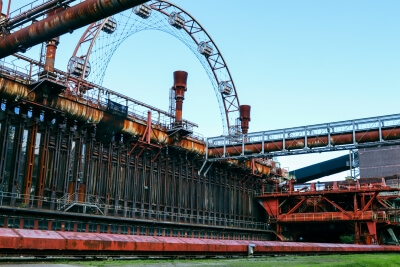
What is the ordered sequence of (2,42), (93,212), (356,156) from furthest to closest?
(356,156)
(93,212)
(2,42)

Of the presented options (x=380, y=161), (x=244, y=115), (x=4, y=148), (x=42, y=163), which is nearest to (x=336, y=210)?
(x=244, y=115)

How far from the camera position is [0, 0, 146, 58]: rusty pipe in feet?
73.6

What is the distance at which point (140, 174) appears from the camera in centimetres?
4791

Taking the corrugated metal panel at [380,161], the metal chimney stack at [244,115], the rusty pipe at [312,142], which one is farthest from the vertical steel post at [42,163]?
the corrugated metal panel at [380,161]

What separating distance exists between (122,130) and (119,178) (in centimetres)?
476

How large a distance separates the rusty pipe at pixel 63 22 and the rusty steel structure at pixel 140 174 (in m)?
0.08

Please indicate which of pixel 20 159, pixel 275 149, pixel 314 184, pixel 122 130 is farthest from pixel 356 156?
pixel 20 159

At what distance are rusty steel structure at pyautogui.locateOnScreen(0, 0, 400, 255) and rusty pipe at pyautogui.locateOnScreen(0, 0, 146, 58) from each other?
76 mm

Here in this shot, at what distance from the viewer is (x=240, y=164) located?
208 feet

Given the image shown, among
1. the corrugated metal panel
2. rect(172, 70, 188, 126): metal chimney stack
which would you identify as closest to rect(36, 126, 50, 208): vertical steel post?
rect(172, 70, 188, 126): metal chimney stack

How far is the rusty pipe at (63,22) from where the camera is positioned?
22.4 meters

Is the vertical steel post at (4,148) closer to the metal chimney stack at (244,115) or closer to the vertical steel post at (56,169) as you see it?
the vertical steel post at (56,169)

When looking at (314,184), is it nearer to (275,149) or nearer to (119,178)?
(275,149)

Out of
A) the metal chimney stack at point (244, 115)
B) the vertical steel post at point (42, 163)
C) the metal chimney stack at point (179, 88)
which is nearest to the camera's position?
the vertical steel post at point (42, 163)
